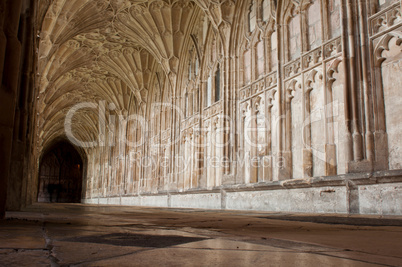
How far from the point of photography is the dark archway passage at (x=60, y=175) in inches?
1865

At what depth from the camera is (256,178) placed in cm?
966

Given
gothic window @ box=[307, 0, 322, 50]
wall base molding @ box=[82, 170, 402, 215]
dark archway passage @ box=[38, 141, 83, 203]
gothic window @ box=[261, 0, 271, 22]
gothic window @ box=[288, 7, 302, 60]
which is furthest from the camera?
dark archway passage @ box=[38, 141, 83, 203]

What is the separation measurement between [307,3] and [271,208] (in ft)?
15.6

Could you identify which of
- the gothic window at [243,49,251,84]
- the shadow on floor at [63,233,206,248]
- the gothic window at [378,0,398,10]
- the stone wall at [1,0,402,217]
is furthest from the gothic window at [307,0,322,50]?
the shadow on floor at [63,233,206,248]

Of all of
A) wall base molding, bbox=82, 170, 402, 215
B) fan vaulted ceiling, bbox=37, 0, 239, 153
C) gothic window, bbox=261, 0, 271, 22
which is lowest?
wall base molding, bbox=82, 170, 402, 215

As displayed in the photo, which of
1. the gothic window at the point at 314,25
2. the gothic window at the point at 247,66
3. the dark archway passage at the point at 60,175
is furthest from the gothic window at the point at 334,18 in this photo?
the dark archway passage at the point at 60,175

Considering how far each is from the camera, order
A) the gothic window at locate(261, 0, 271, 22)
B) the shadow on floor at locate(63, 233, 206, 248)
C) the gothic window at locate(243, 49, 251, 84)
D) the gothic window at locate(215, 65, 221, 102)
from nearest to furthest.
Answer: the shadow on floor at locate(63, 233, 206, 248) → the gothic window at locate(261, 0, 271, 22) → the gothic window at locate(243, 49, 251, 84) → the gothic window at locate(215, 65, 221, 102)

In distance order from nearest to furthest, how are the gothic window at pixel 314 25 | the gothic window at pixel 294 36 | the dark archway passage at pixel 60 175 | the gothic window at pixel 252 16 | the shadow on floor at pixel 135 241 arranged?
→ the shadow on floor at pixel 135 241 → the gothic window at pixel 314 25 → the gothic window at pixel 294 36 → the gothic window at pixel 252 16 → the dark archway passage at pixel 60 175

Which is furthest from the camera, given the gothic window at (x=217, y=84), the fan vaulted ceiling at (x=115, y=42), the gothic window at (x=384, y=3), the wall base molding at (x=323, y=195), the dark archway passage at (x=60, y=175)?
the dark archway passage at (x=60, y=175)

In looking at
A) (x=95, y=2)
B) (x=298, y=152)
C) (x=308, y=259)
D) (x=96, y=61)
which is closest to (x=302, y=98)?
(x=298, y=152)

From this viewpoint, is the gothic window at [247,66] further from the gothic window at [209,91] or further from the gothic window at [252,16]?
the gothic window at [209,91]

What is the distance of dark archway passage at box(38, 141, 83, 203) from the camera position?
1865 inches

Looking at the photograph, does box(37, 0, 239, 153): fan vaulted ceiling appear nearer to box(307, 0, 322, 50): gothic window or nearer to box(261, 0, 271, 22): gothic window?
box(261, 0, 271, 22): gothic window

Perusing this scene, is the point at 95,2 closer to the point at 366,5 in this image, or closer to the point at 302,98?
the point at 302,98
